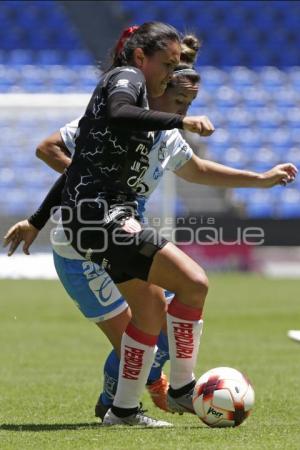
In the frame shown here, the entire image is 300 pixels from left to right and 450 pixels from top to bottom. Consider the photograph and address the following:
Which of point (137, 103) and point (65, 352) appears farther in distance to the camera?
point (65, 352)

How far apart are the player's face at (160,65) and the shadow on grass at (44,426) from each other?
168cm

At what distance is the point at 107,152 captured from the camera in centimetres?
459

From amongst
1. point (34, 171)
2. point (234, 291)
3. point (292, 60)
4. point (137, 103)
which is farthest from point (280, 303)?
point (137, 103)

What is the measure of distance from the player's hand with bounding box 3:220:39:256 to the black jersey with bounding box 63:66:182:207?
2.04ft

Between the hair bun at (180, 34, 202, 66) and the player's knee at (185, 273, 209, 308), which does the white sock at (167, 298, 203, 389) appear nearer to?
the player's knee at (185, 273, 209, 308)

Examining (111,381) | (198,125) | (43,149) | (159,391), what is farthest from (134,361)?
(43,149)

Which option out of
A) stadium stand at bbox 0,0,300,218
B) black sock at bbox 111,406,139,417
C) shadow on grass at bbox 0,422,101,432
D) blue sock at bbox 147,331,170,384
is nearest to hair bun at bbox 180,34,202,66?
blue sock at bbox 147,331,170,384

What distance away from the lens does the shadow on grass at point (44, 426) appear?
4828 mm

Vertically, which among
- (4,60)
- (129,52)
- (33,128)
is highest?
(4,60)

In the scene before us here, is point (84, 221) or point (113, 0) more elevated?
point (113, 0)

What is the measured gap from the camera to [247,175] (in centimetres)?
543

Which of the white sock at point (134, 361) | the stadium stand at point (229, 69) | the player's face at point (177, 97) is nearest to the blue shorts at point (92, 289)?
the white sock at point (134, 361)

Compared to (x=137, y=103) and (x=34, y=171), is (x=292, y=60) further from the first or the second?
(x=137, y=103)

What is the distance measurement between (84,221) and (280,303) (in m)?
9.68
